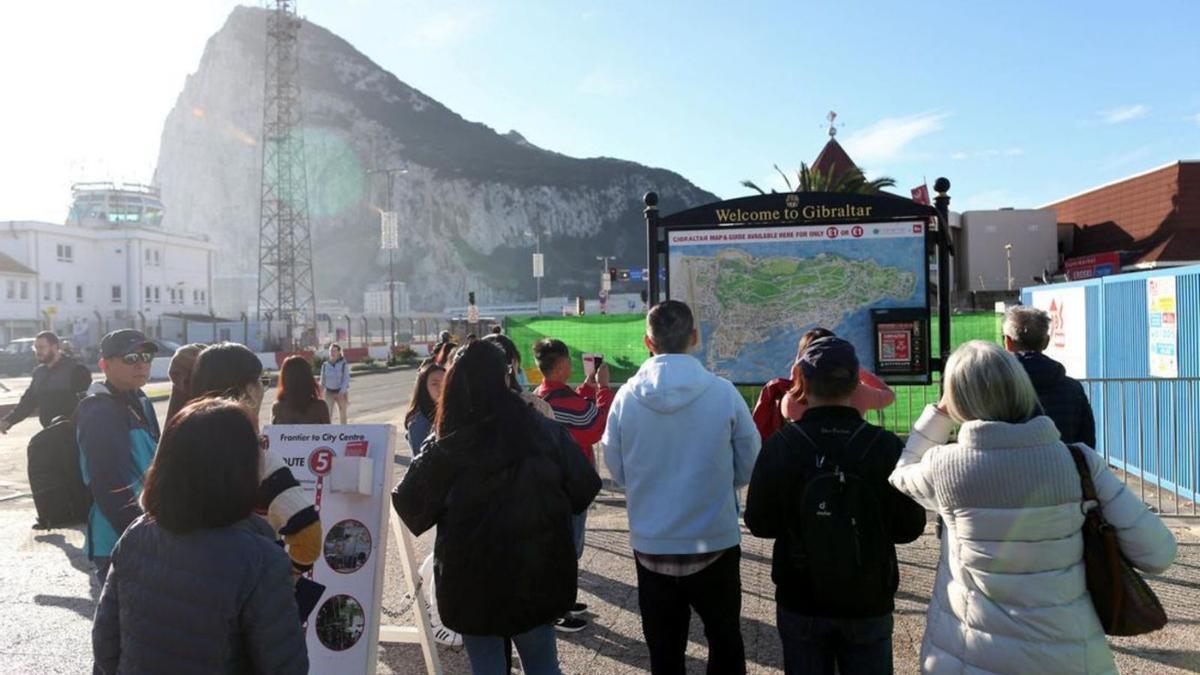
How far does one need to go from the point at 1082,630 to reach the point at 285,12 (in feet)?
248

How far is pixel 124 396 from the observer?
4.26 metres

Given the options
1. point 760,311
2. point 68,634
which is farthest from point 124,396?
point 760,311

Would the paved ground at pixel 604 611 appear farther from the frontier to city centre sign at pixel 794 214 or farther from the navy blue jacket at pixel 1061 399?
the frontier to city centre sign at pixel 794 214

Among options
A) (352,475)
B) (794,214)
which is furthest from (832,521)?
(794,214)

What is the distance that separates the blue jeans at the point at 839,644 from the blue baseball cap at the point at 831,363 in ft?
2.79

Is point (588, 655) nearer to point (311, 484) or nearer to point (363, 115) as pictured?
point (311, 484)

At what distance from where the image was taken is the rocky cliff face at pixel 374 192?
160 m

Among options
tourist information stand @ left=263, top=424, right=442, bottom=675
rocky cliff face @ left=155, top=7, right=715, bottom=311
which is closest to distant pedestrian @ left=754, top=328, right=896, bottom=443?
tourist information stand @ left=263, top=424, right=442, bottom=675

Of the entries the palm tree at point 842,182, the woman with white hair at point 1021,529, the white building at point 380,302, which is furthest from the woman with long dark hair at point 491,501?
the white building at point 380,302

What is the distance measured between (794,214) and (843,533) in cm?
484

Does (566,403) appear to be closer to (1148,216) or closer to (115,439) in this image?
(115,439)

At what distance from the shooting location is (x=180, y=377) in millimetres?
4137

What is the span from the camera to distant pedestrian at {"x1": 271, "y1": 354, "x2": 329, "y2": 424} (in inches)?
231

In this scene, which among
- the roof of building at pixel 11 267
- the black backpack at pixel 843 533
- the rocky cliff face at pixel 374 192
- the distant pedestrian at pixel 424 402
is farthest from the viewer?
the rocky cliff face at pixel 374 192
